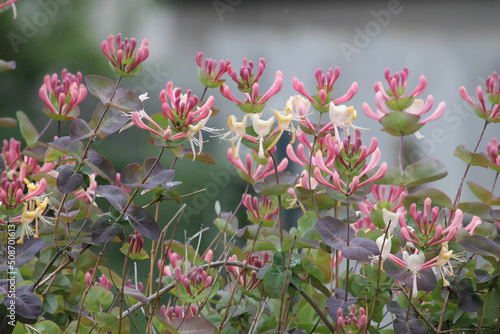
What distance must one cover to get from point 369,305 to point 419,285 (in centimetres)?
7

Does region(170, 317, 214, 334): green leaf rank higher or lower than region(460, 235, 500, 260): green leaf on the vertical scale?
lower

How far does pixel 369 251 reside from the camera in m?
0.49

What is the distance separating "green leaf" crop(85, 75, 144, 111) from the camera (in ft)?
1.61

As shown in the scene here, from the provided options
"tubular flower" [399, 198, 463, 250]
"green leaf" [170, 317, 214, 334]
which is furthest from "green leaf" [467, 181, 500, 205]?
"green leaf" [170, 317, 214, 334]

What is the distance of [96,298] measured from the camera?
56 cm

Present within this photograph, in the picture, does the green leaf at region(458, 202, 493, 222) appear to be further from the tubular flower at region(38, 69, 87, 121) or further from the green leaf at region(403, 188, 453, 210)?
the tubular flower at region(38, 69, 87, 121)

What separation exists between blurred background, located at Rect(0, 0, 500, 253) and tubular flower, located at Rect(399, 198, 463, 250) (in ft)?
6.41

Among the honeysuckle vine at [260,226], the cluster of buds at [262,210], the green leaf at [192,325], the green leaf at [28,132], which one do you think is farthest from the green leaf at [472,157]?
the green leaf at [28,132]

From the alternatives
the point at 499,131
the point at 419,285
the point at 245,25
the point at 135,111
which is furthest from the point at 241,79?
the point at 245,25

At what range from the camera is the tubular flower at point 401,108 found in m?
0.58

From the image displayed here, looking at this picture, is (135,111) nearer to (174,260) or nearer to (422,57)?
(174,260)

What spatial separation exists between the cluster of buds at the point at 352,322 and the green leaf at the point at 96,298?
24 centimetres

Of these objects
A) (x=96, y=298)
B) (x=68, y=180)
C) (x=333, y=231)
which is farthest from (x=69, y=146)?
(x=333, y=231)

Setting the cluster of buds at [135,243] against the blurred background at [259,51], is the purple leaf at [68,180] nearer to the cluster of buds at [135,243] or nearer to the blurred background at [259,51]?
the cluster of buds at [135,243]
